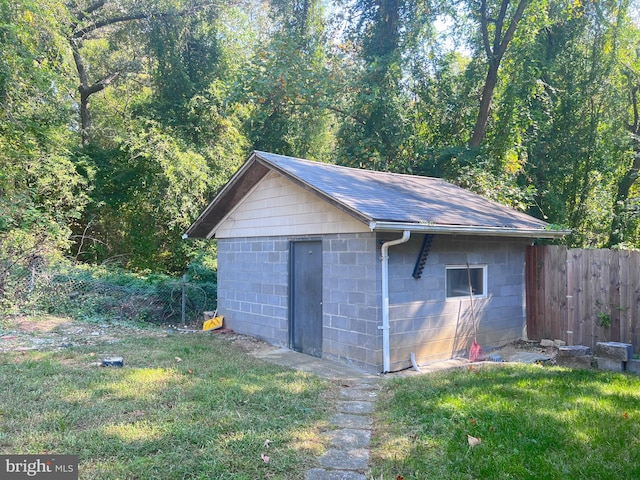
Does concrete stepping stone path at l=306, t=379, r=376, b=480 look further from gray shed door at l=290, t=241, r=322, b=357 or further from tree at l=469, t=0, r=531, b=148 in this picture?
tree at l=469, t=0, r=531, b=148

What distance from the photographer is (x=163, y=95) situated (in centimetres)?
1758

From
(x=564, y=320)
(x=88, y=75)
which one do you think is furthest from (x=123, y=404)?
(x=88, y=75)

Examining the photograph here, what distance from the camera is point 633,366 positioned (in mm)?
6312

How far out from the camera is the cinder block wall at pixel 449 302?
6949 mm

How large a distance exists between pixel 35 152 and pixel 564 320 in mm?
14580

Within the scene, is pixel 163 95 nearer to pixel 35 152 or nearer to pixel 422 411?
pixel 35 152

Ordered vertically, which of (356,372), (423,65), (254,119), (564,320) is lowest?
(356,372)

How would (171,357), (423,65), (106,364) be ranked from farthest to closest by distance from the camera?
(423,65) < (171,357) < (106,364)

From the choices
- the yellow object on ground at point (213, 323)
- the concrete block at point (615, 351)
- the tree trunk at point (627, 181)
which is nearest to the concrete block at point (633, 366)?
the concrete block at point (615, 351)

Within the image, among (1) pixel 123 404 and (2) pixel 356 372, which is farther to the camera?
(2) pixel 356 372

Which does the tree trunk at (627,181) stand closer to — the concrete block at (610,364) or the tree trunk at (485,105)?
the tree trunk at (485,105)

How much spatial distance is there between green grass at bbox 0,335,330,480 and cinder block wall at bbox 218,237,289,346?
6.02 feet

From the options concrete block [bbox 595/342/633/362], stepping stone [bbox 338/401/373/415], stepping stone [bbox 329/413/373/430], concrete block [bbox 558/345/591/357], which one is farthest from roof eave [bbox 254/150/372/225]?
concrete block [bbox 595/342/633/362]

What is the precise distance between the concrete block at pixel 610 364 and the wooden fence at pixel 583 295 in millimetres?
978
